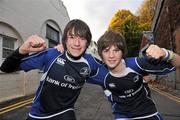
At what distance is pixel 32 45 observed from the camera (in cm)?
388

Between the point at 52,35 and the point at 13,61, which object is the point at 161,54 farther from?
the point at 52,35

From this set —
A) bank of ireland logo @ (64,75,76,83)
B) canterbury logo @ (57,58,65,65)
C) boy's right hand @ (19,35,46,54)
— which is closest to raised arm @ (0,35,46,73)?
boy's right hand @ (19,35,46,54)

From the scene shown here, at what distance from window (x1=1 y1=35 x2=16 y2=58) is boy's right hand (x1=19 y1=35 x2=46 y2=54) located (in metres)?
13.1

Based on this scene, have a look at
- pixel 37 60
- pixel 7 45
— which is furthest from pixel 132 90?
pixel 7 45

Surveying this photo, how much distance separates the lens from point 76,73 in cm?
423

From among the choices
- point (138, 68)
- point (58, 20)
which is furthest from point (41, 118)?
point (58, 20)

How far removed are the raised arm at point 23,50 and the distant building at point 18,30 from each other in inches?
452

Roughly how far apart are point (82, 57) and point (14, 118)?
6.63m

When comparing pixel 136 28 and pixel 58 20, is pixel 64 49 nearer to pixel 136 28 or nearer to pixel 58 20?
pixel 58 20

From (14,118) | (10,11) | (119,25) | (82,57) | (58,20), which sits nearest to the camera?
(82,57)

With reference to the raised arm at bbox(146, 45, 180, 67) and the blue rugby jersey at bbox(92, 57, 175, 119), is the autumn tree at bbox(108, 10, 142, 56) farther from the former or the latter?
the raised arm at bbox(146, 45, 180, 67)

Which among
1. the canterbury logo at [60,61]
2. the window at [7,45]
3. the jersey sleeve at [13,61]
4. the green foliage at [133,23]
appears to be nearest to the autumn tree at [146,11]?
the green foliage at [133,23]

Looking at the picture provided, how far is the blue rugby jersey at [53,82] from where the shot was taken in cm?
408

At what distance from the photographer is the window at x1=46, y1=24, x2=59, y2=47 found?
87.5 feet
